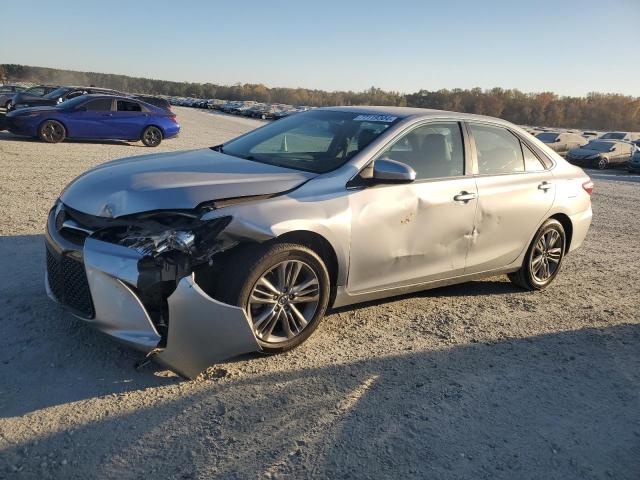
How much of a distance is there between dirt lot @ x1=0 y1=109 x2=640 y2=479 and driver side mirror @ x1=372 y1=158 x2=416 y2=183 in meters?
1.21

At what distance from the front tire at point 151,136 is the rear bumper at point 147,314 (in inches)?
590

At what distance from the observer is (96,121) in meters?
16.3

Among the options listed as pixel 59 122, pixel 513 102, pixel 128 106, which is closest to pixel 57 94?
pixel 128 106

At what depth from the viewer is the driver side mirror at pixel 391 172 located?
12.8 ft

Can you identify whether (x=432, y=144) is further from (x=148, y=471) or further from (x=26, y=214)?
(x=26, y=214)

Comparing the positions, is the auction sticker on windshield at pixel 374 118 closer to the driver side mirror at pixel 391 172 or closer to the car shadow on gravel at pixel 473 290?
the driver side mirror at pixel 391 172

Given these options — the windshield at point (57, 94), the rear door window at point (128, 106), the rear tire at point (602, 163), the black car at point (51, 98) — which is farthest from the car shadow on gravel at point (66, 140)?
the rear tire at point (602, 163)

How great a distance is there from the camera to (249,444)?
281 cm

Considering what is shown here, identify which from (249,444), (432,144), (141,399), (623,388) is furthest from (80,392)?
(623,388)

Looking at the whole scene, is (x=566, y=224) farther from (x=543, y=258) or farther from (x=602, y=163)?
(x=602, y=163)

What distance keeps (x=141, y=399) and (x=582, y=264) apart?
5.61 m

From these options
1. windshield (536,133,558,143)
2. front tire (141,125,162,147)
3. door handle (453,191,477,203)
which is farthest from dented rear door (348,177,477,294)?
windshield (536,133,558,143)

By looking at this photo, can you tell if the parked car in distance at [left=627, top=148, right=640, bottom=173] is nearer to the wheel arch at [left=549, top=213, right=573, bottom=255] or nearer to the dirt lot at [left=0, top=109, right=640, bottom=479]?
the wheel arch at [left=549, top=213, right=573, bottom=255]

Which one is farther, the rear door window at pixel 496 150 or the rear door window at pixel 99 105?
the rear door window at pixel 99 105
